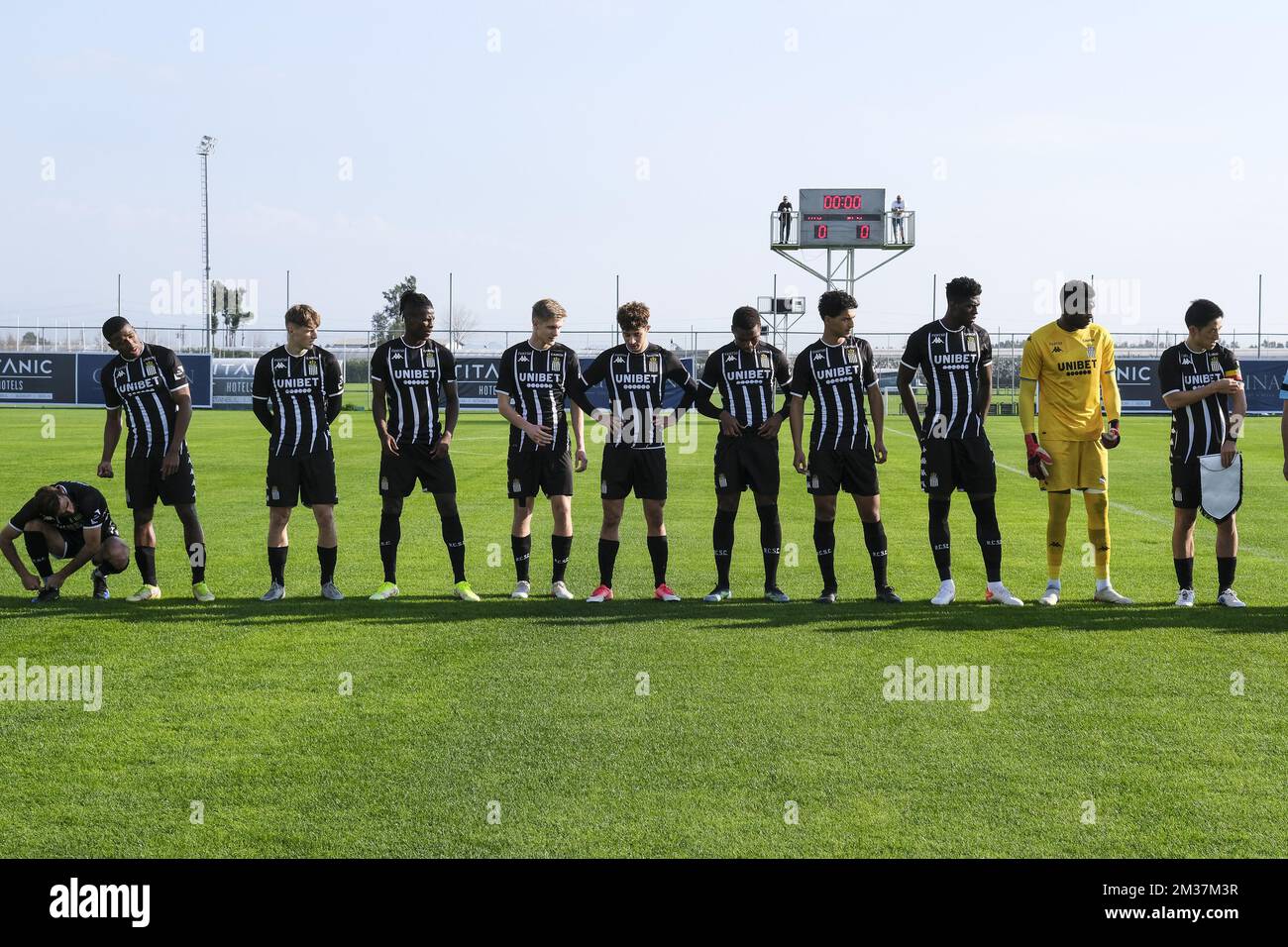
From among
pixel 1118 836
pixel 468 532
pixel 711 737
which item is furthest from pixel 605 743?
pixel 468 532

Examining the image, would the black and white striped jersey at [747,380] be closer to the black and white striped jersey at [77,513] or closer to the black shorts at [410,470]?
the black shorts at [410,470]

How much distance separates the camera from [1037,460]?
890cm

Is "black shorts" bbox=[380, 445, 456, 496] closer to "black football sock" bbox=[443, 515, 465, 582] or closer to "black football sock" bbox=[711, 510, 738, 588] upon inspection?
"black football sock" bbox=[443, 515, 465, 582]

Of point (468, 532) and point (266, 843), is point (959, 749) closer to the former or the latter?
point (266, 843)

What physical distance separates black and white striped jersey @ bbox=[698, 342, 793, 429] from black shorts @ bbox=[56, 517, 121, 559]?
4.66 meters

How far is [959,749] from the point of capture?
18.1 ft

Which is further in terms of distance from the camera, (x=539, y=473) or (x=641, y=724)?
(x=539, y=473)

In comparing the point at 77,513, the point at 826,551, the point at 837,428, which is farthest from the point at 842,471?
the point at 77,513

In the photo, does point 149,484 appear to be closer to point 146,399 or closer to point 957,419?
point 146,399

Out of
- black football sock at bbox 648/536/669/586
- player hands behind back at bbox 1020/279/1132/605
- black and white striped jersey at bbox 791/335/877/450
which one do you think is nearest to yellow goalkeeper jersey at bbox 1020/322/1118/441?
player hands behind back at bbox 1020/279/1132/605

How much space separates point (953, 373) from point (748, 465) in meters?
1.61

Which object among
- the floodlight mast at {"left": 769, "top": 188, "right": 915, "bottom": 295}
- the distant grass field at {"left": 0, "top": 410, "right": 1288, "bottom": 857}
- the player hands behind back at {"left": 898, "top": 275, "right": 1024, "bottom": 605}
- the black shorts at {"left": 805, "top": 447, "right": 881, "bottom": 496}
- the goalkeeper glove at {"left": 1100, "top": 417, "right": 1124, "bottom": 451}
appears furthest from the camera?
the floodlight mast at {"left": 769, "top": 188, "right": 915, "bottom": 295}

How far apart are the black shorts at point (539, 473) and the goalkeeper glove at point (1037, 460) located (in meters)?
3.32

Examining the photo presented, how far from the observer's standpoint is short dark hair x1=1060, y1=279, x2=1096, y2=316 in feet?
28.8
